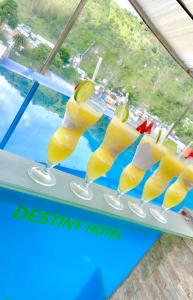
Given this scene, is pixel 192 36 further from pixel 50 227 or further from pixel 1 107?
pixel 50 227

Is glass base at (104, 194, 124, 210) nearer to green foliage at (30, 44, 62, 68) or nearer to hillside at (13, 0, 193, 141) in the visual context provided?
green foliage at (30, 44, 62, 68)

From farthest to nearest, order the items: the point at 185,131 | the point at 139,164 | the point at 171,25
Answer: the point at 185,131 → the point at 171,25 → the point at 139,164

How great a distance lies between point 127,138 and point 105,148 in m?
0.08

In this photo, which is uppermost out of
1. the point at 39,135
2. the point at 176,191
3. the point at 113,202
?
the point at 176,191

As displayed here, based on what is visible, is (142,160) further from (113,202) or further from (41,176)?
(41,176)

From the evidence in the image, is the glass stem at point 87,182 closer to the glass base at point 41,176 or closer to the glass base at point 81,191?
the glass base at point 81,191

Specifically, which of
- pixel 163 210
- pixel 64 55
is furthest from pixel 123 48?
pixel 163 210

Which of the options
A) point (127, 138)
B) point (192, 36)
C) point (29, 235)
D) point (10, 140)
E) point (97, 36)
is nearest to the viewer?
point (127, 138)

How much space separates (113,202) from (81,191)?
0.52 ft

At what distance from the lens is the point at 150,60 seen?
16531 millimetres

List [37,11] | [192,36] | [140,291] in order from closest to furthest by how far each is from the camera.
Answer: [140,291] → [192,36] → [37,11]

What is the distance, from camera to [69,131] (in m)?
1.02

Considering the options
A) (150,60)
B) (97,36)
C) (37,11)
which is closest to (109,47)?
(97,36)

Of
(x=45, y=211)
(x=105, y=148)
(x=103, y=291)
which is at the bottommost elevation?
(x=103, y=291)
